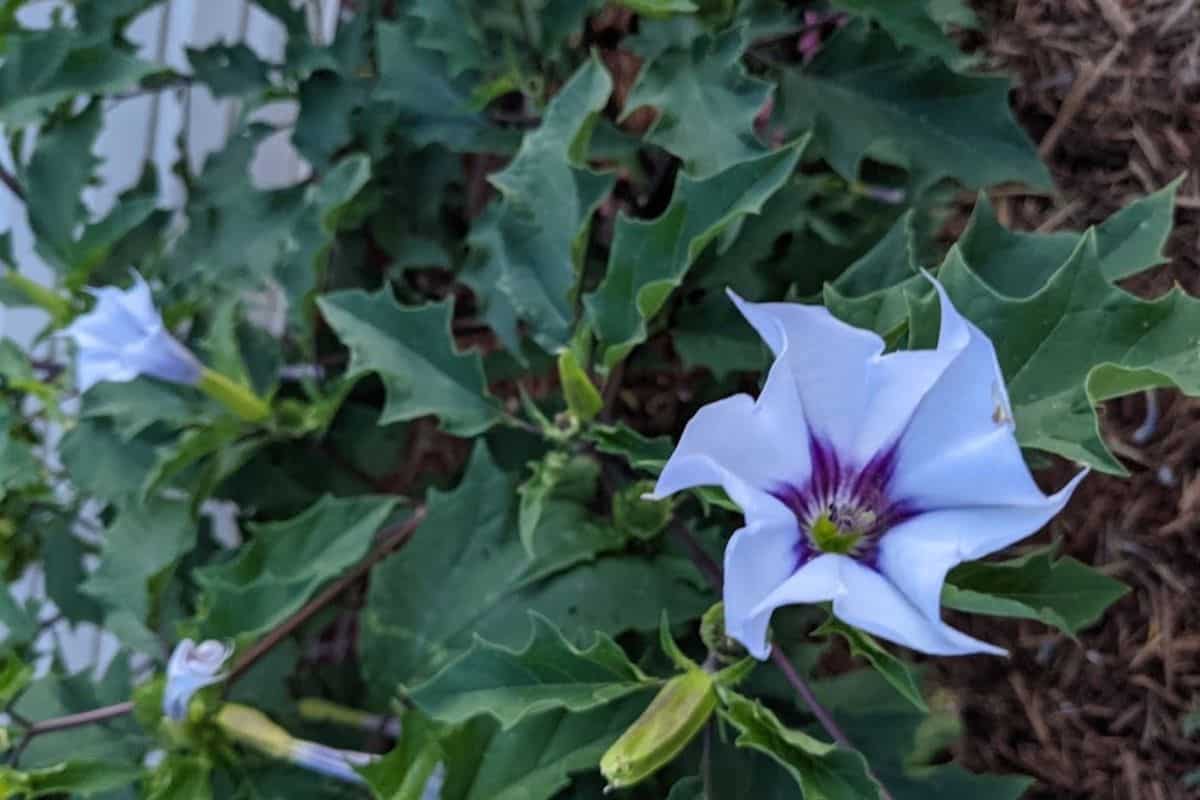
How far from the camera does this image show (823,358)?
537 mm

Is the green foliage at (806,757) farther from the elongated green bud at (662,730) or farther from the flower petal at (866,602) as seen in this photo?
the flower petal at (866,602)

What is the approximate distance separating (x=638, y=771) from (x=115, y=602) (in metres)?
0.62

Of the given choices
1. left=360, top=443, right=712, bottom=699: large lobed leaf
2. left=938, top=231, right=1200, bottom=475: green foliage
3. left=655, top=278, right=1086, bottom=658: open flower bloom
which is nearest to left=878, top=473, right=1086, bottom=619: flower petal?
left=655, top=278, right=1086, bottom=658: open flower bloom

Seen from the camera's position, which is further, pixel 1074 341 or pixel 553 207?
pixel 553 207

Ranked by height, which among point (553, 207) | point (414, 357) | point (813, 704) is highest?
point (553, 207)

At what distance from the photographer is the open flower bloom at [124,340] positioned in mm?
935

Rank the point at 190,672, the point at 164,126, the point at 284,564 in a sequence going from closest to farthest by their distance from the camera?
the point at 190,672
the point at 284,564
the point at 164,126

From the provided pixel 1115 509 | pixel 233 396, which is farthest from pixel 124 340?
pixel 1115 509

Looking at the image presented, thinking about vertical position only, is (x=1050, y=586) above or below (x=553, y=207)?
below

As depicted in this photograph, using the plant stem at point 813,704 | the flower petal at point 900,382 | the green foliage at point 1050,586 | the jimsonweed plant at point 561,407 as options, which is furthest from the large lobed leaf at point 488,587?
the flower petal at point 900,382

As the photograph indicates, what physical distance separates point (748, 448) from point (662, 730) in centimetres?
22

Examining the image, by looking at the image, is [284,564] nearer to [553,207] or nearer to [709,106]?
[553,207]

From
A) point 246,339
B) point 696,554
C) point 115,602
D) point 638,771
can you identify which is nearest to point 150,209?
point 246,339

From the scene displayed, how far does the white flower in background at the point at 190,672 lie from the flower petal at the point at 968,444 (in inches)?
22.1
